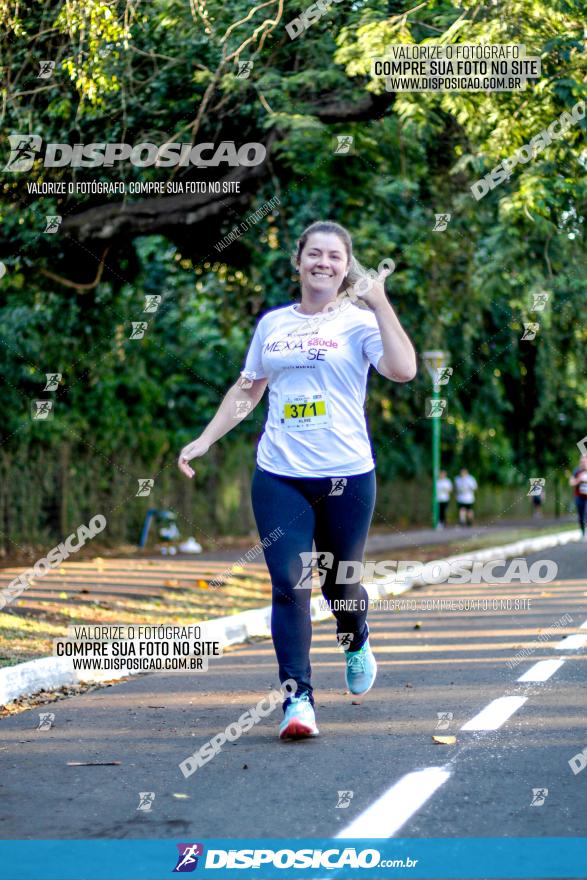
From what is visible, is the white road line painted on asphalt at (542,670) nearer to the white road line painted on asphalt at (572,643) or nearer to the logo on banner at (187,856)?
the white road line painted on asphalt at (572,643)

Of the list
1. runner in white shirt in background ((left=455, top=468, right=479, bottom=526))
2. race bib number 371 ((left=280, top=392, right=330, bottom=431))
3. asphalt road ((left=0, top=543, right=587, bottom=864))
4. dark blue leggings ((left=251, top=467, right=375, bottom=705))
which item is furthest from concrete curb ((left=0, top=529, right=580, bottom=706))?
runner in white shirt in background ((left=455, top=468, right=479, bottom=526))

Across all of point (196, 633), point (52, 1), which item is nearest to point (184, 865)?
point (196, 633)

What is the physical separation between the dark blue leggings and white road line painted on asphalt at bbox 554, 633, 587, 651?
3.59 metres

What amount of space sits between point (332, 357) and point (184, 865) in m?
2.47

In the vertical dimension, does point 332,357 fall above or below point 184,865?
above

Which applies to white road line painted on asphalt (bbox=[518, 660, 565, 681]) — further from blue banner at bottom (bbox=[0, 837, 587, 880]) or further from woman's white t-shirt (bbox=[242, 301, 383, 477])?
blue banner at bottom (bbox=[0, 837, 587, 880])

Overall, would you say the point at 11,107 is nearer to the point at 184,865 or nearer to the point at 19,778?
the point at 19,778

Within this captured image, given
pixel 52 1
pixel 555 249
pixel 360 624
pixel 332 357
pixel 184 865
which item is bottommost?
pixel 184 865

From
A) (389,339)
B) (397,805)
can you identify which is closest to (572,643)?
(389,339)

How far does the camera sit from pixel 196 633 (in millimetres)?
9992

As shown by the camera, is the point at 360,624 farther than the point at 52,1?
No

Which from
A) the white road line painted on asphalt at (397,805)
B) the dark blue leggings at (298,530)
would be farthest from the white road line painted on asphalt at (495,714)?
the white road line painted on asphalt at (397,805)

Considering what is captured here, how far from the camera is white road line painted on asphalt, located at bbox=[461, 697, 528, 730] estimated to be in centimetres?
627

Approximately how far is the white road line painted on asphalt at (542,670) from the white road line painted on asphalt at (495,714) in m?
0.75
